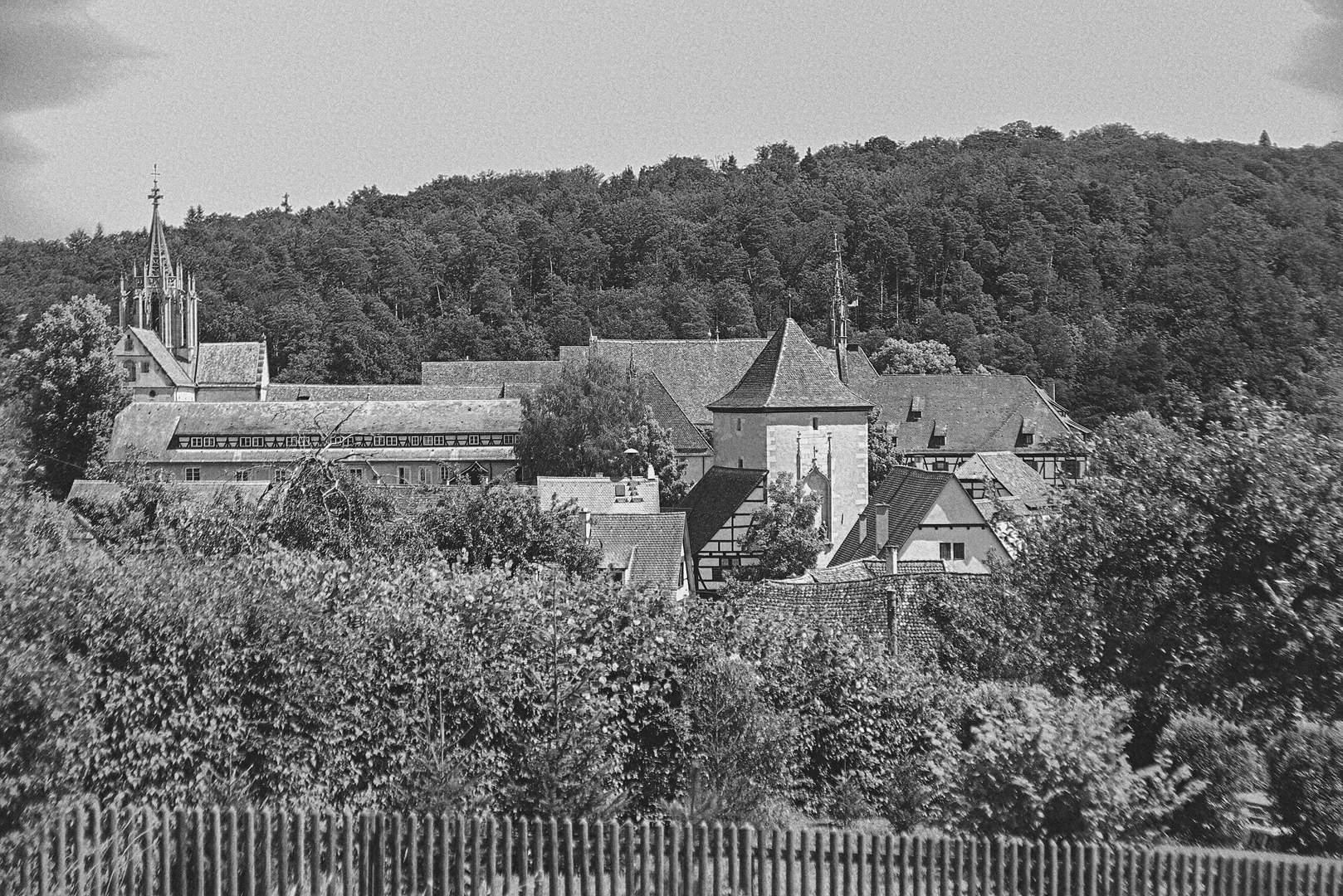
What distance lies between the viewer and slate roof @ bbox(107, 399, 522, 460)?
198ft

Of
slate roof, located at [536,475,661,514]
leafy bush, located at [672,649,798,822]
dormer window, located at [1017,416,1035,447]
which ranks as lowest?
leafy bush, located at [672,649,798,822]

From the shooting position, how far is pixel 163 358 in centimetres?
7569

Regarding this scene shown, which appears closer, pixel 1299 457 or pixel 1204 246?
pixel 1299 457

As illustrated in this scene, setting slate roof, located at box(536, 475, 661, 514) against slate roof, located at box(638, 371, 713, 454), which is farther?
slate roof, located at box(638, 371, 713, 454)

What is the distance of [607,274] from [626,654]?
372 ft

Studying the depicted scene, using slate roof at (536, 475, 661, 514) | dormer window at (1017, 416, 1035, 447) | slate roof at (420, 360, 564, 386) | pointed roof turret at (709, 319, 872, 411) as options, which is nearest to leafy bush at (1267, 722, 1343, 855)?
slate roof at (536, 475, 661, 514)

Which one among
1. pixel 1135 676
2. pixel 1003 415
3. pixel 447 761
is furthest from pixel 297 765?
pixel 1003 415

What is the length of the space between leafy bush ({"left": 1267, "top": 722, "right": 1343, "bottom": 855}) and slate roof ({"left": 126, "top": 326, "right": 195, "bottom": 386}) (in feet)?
238

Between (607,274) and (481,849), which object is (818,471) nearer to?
(481,849)

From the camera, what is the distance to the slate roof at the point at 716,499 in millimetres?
38500

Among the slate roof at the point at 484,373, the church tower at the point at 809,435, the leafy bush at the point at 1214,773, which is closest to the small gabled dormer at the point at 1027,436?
the church tower at the point at 809,435

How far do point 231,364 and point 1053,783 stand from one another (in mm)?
75226

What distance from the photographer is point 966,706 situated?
14.3m

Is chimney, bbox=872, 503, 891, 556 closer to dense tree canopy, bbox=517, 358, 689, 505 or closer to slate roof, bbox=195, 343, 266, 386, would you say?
dense tree canopy, bbox=517, 358, 689, 505
